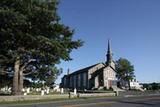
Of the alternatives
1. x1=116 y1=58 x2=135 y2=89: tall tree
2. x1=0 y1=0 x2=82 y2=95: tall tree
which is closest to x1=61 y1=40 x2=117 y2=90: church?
x1=116 y1=58 x2=135 y2=89: tall tree

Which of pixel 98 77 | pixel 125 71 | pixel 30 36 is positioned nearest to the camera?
pixel 30 36

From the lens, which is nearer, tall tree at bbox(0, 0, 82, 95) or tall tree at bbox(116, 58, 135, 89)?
tall tree at bbox(0, 0, 82, 95)

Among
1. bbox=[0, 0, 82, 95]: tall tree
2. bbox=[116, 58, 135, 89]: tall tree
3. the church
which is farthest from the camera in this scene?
bbox=[116, 58, 135, 89]: tall tree

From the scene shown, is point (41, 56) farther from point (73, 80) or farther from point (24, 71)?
point (73, 80)

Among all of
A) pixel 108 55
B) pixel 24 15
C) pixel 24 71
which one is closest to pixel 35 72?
pixel 24 71

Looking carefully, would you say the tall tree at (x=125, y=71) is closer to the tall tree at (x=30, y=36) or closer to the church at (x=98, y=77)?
the church at (x=98, y=77)

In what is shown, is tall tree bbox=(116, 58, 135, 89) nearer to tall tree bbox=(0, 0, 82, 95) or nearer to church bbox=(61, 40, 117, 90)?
church bbox=(61, 40, 117, 90)

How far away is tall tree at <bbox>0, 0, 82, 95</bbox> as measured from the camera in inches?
1399

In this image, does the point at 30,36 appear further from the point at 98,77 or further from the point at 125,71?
the point at 125,71

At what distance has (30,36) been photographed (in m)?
35.9

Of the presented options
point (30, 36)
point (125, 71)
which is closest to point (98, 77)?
point (125, 71)

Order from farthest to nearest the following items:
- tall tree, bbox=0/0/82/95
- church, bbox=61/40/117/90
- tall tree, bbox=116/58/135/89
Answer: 1. tall tree, bbox=116/58/135/89
2. church, bbox=61/40/117/90
3. tall tree, bbox=0/0/82/95

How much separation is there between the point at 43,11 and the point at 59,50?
17.3 ft

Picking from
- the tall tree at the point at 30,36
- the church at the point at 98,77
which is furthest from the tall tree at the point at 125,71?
the tall tree at the point at 30,36
